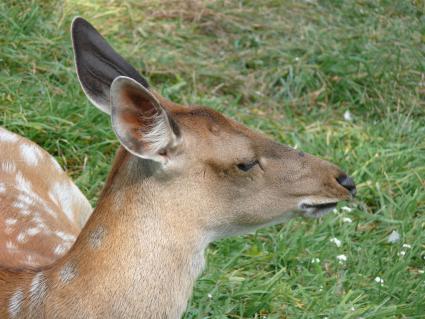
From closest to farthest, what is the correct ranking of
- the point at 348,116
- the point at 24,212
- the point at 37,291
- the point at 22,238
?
the point at 37,291 < the point at 22,238 < the point at 24,212 < the point at 348,116

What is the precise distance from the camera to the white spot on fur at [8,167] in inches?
189

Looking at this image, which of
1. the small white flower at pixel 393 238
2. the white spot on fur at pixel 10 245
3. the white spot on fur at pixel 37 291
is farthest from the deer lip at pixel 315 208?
the small white flower at pixel 393 238

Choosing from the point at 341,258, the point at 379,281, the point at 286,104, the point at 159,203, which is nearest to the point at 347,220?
the point at 341,258

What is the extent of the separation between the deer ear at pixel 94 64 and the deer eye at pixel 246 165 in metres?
0.50

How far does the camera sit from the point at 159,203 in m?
3.58

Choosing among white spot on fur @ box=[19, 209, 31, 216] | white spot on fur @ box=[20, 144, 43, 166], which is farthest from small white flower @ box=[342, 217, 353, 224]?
white spot on fur @ box=[19, 209, 31, 216]

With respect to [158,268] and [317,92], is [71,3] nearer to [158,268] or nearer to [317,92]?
[317,92]

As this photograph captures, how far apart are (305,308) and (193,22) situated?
378cm

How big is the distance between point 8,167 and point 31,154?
A: 0.23m

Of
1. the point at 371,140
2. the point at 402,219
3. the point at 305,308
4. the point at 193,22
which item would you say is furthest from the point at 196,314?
the point at 193,22

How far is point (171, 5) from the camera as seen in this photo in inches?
327

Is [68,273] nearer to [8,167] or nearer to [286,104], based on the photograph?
[8,167]

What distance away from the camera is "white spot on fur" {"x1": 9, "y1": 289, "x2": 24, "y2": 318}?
3768 millimetres

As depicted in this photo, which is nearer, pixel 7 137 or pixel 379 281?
pixel 7 137
